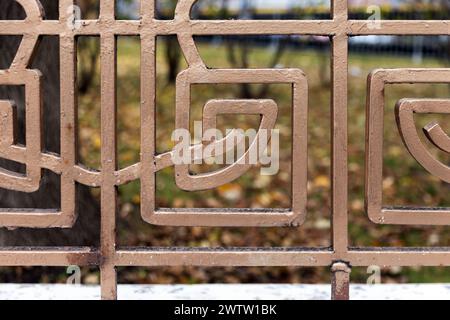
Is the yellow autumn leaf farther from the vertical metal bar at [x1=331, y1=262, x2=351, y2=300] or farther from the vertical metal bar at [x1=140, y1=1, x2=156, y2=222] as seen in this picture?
the vertical metal bar at [x1=140, y1=1, x2=156, y2=222]

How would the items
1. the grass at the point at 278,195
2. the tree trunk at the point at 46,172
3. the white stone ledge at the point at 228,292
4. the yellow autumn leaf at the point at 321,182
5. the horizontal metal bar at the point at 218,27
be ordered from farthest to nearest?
the yellow autumn leaf at the point at 321,182
the grass at the point at 278,195
the tree trunk at the point at 46,172
the white stone ledge at the point at 228,292
the horizontal metal bar at the point at 218,27

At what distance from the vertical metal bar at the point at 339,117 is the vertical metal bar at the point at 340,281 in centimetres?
10

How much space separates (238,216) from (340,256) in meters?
0.29

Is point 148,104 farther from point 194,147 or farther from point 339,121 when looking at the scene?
point 339,121

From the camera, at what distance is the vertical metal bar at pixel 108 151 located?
7.21 feet

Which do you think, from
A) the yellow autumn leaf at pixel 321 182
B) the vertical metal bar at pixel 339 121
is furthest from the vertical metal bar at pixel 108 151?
the yellow autumn leaf at pixel 321 182

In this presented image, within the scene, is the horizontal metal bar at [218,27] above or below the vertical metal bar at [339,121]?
above

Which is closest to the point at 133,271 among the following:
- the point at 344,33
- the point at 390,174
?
the point at 344,33

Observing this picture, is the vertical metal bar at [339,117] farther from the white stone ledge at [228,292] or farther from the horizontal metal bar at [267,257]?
the white stone ledge at [228,292]

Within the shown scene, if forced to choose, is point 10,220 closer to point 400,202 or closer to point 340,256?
point 340,256

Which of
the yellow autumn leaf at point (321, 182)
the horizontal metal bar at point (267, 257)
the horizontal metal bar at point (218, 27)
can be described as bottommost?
the horizontal metal bar at point (267, 257)

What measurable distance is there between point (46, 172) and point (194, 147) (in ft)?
5.10

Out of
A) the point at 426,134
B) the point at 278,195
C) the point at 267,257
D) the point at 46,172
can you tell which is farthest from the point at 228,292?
the point at 278,195
